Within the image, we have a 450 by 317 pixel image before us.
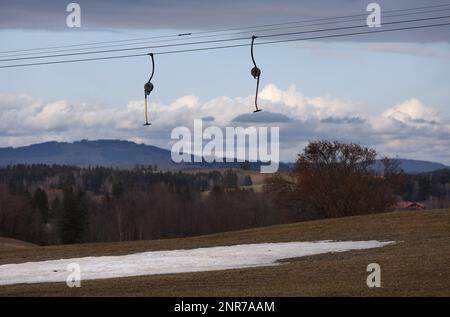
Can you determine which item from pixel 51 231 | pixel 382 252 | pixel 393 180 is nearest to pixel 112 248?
pixel 382 252

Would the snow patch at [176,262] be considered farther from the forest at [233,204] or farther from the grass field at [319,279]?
the forest at [233,204]

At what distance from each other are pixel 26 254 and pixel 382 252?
22357 millimetres

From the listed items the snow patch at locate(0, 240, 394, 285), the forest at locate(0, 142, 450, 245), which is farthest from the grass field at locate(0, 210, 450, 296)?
the forest at locate(0, 142, 450, 245)

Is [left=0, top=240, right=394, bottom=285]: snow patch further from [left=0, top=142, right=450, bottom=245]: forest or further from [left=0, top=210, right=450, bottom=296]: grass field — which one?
[left=0, top=142, right=450, bottom=245]: forest

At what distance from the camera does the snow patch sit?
33594 millimetres

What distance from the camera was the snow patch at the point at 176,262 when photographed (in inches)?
1323

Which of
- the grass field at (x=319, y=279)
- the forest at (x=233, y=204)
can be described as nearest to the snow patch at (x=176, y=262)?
the grass field at (x=319, y=279)

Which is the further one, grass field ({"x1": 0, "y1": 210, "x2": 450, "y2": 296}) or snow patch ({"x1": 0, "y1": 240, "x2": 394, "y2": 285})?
snow patch ({"x1": 0, "y1": 240, "x2": 394, "y2": 285})

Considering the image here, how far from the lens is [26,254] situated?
5016 centimetres

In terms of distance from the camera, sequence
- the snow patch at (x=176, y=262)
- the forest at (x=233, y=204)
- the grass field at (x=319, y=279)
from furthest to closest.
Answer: the forest at (x=233, y=204) < the snow patch at (x=176, y=262) < the grass field at (x=319, y=279)

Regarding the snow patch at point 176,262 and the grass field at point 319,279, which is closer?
the grass field at point 319,279

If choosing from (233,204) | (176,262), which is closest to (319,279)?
(176,262)

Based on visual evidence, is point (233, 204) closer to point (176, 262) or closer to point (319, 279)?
point (176, 262)

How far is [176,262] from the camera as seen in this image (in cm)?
3738
